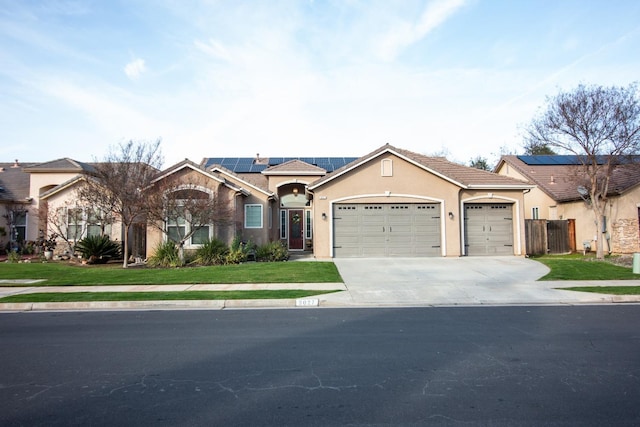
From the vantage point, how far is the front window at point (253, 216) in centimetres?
2081

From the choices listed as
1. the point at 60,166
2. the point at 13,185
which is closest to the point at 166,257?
the point at 60,166

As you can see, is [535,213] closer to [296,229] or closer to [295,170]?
[296,229]

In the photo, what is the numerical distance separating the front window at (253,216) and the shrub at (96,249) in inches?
255

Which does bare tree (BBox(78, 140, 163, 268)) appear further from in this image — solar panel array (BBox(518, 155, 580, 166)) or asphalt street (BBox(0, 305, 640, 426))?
solar panel array (BBox(518, 155, 580, 166))

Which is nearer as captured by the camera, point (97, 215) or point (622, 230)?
point (97, 215)

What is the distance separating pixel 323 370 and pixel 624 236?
22237 mm

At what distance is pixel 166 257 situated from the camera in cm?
1684

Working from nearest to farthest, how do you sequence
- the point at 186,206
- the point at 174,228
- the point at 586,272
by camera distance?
the point at 586,272 → the point at 186,206 → the point at 174,228

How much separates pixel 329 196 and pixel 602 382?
48.5 ft

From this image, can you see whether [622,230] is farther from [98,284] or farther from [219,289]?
[98,284]

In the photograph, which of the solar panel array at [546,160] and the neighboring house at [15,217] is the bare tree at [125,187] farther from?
the solar panel array at [546,160]

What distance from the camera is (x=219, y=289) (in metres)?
11.3

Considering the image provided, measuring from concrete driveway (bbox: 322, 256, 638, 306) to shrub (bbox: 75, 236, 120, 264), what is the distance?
A: 1075 centimetres

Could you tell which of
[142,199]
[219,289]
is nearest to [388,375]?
[219,289]
